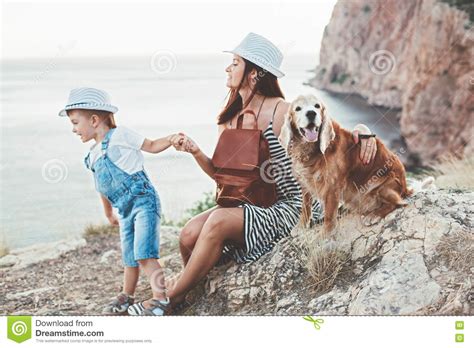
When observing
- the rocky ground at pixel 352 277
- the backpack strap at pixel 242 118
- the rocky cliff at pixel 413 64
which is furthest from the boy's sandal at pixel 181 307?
the rocky cliff at pixel 413 64

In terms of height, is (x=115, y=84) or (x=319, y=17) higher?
(x=319, y=17)

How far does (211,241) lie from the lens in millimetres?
2432

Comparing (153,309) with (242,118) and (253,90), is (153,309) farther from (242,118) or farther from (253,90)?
(253,90)

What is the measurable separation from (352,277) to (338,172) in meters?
0.38

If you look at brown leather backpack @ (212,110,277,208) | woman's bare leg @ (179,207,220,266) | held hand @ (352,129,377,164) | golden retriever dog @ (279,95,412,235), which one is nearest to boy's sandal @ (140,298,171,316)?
woman's bare leg @ (179,207,220,266)

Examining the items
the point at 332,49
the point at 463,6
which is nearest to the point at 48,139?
the point at 332,49

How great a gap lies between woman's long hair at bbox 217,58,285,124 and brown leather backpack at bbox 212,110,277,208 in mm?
80

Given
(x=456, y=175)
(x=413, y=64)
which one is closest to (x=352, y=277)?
(x=456, y=175)

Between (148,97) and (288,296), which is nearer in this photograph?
(288,296)

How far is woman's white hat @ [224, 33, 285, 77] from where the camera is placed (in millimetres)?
2463
